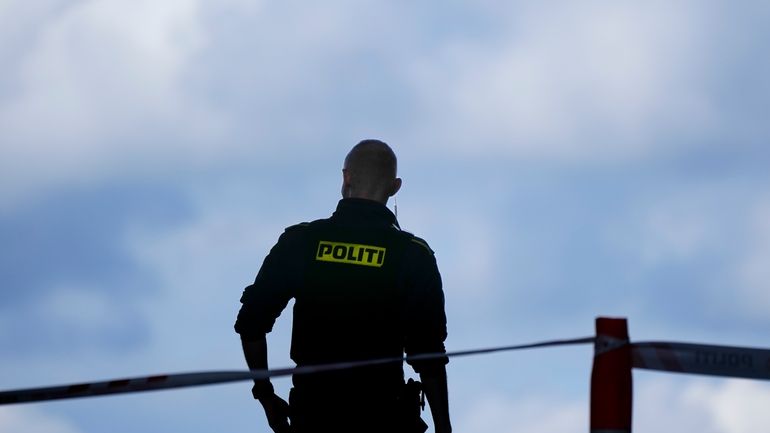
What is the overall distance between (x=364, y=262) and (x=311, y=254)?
297 millimetres

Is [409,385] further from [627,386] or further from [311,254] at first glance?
[627,386]

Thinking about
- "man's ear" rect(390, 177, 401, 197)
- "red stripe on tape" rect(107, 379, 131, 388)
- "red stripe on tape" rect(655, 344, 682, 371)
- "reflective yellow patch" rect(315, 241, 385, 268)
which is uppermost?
"man's ear" rect(390, 177, 401, 197)

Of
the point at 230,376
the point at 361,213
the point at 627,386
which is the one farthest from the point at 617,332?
the point at 361,213

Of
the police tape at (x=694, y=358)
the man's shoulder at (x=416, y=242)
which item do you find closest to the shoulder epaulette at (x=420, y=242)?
the man's shoulder at (x=416, y=242)

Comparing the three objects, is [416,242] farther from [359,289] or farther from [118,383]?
[118,383]

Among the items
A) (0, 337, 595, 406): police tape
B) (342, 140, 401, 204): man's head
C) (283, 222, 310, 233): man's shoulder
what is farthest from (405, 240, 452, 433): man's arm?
(0, 337, 595, 406): police tape

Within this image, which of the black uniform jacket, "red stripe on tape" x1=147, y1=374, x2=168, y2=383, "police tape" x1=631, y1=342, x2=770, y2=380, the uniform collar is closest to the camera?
"police tape" x1=631, y1=342, x2=770, y2=380

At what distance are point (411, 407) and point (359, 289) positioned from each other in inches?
27.5

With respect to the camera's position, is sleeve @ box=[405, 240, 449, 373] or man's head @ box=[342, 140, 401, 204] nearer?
sleeve @ box=[405, 240, 449, 373]

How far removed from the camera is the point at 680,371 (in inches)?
204

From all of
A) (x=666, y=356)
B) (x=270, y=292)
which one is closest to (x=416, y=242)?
(x=270, y=292)

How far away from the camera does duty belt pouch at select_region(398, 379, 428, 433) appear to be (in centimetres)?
666

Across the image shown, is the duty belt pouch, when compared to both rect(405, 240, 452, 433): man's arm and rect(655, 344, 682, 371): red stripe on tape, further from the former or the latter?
rect(655, 344, 682, 371): red stripe on tape

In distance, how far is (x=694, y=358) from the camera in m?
5.15
